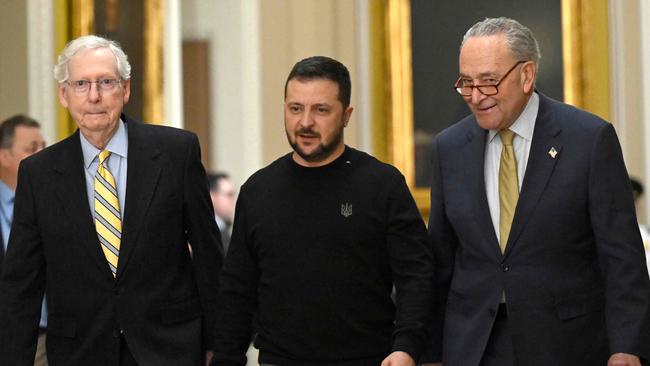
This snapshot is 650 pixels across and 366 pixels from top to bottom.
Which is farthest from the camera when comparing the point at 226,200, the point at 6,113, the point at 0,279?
the point at 226,200

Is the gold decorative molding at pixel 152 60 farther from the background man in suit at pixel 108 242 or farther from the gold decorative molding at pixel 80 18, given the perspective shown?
the background man in suit at pixel 108 242

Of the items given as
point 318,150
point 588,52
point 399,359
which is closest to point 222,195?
point 588,52

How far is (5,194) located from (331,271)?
8.91ft

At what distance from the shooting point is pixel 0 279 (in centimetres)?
437

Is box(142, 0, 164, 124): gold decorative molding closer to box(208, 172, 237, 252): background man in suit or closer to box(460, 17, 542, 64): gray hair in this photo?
box(208, 172, 237, 252): background man in suit

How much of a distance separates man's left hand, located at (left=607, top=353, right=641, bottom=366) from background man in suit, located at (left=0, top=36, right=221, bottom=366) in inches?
52.3

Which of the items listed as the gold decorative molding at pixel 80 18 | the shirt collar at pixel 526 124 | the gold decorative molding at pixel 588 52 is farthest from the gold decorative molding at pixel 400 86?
the shirt collar at pixel 526 124

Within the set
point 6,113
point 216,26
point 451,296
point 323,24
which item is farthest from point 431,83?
point 451,296

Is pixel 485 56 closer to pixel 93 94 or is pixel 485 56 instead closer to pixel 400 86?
pixel 93 94

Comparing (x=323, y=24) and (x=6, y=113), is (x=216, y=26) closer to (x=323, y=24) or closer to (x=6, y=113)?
(x=323, y=24)

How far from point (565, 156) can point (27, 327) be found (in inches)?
73.7

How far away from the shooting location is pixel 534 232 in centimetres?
405

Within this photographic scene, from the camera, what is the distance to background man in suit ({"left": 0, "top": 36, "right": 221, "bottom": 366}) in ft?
13.9

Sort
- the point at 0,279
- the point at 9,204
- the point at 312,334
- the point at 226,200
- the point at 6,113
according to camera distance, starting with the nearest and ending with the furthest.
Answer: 1. the point at 312,334
2. the point at 0,279
3. the point at 9,204
4. the point at 6,113
5. the point at 226,200
